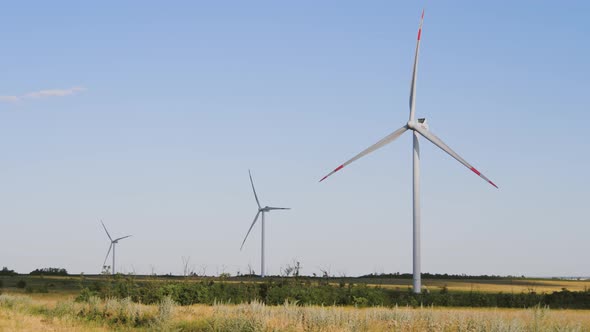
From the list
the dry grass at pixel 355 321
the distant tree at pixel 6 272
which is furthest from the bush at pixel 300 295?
the distant tree at pixel 6 272

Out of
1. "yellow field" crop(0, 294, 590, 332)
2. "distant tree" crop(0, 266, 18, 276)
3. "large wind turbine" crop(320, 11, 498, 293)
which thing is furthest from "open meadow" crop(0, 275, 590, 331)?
"distant tree" crop(0, 266, 18, 276)

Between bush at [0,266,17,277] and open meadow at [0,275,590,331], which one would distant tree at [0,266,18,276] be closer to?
bush at [0,266,17,277]

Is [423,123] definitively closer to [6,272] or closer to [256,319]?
[256,319]

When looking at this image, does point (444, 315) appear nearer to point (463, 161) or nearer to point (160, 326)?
point (160, 326)

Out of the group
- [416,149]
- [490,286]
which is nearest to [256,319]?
[416,149]

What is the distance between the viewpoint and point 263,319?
2947 cm

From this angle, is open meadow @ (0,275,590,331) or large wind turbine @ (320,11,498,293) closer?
open meadow @ (0,275,590,331)

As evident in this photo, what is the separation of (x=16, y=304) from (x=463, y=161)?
1137 inches

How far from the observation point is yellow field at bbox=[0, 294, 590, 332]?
2706 cm

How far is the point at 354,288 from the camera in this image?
51.9 meters

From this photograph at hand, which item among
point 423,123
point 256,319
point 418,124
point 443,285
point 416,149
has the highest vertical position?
point 423,123

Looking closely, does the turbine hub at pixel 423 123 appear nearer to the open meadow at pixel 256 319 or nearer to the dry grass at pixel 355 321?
the open meadow at pixel 256 319

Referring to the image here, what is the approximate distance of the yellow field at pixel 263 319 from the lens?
1065 inches

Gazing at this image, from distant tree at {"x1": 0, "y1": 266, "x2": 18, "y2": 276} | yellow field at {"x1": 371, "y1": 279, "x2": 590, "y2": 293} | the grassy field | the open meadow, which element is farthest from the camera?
distant tree at {"x1": 0, "y1": 266, "x2": 18, "y2": 276}
